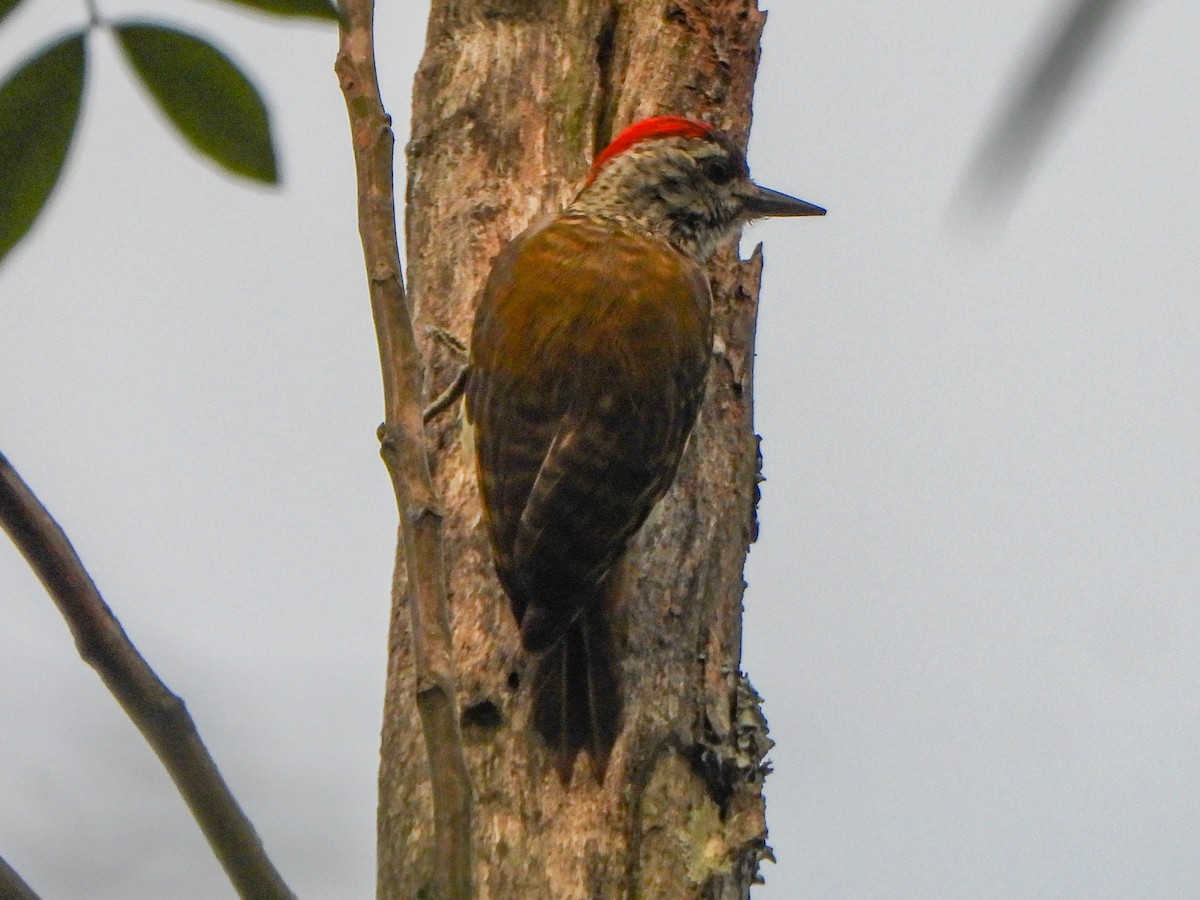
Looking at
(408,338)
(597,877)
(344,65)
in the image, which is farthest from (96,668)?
(597,877)

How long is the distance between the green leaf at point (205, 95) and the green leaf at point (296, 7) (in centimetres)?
11

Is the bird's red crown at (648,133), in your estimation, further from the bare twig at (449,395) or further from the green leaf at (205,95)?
the green leaf at (205,95)

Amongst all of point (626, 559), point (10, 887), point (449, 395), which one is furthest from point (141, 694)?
point (449, 395)

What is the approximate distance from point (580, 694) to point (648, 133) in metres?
1.36

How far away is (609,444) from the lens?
2.80m

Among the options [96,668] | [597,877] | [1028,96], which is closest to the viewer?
[1028,96]

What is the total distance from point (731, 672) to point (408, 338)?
1381 millimetres

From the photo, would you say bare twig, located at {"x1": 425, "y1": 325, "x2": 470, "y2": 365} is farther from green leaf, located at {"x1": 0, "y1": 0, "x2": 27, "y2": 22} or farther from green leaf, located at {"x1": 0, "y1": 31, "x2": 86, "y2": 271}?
green leaf, located at {"x1": 0, "y1": 0, "x2": 27, "y2": 22}

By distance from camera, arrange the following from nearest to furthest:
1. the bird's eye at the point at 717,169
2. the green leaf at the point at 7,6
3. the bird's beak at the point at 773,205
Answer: the green leaf at the point at 7,6 → the bird's eye at the point at 717,169 → the bird's beak at the point at 773,205

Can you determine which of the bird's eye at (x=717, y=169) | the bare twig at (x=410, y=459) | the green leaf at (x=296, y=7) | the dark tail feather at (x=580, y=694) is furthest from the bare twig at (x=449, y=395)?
the green leaf at (x=296, y=7)

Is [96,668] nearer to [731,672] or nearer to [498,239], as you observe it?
[731,672]

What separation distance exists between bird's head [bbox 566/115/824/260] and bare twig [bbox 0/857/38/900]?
2.45m

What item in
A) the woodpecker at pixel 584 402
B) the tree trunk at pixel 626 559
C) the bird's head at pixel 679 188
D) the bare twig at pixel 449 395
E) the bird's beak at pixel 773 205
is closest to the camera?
the tree trunk at pixel 626 559

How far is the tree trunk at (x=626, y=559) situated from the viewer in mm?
2418
